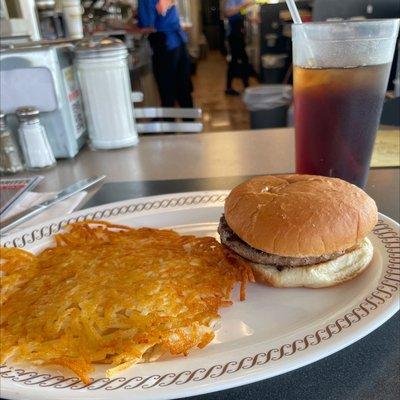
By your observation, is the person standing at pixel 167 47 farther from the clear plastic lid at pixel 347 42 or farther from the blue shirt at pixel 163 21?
the clear plastic lid at pixel 347 42

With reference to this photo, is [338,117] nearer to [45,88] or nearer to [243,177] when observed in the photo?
[243,177]

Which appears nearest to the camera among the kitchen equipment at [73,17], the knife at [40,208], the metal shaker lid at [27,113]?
the knife at [40,208]

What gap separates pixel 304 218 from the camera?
72 cm

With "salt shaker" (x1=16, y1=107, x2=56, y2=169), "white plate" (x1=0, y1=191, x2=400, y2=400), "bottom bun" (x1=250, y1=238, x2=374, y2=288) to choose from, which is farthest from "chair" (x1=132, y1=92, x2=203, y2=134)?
"bottom bun" (x1=250, y1=238, x2=374, y2=288)

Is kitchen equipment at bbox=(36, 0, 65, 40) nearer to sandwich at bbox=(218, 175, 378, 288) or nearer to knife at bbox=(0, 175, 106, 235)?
knife at bbox=(0, 175, 106, 235)

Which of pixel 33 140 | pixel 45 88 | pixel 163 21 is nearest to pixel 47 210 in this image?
pixel 33 140

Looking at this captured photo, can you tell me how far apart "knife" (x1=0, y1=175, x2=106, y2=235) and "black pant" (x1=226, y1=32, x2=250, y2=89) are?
6001 millimetres

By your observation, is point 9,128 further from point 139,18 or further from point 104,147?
point 139,18

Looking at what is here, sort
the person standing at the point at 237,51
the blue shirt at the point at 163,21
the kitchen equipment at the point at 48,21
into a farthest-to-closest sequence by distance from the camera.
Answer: the person standing at the point at 237,51 → the blue shirt at the point at 163,21 → the kitchen equipment at the point at 48,21

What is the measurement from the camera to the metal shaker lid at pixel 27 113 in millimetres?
1335

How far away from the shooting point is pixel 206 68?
1109cm

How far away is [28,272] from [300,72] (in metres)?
0.76

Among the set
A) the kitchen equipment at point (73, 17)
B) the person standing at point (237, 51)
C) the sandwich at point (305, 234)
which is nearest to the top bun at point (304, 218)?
the sandwich at point (305, 234)

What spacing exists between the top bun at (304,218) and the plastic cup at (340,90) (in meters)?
0.23
